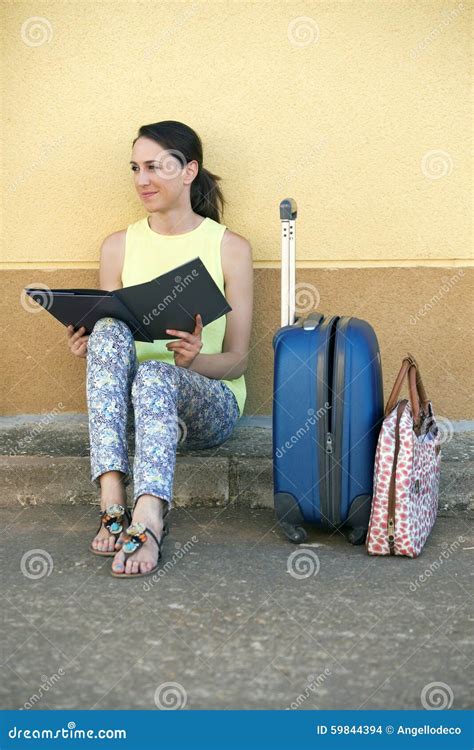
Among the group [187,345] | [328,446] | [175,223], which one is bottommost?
[328,446]

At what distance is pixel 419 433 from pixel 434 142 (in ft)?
4.85

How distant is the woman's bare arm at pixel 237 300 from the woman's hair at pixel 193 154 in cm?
19

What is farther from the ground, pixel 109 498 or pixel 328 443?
pixel 328 443

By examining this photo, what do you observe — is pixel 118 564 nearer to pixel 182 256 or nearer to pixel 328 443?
pixel 328 443

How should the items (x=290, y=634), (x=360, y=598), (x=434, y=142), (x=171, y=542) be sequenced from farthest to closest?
(x=434, y=142)
(x=171, y=542)
(x=360, y=598)
(x=290, y=634)

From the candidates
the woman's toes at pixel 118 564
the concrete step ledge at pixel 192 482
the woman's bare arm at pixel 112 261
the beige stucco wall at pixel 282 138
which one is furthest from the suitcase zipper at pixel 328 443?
the woman's bare arm at pixel 112 261

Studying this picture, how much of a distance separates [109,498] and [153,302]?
2.07ft

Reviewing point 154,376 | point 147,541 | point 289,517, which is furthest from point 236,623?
point 154,376

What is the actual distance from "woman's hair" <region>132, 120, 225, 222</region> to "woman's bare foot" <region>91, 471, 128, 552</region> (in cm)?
134

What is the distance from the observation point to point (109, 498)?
315 centimetres

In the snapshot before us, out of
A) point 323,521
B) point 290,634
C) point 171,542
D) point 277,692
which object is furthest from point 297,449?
point 277,692

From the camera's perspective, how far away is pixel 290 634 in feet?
8.39

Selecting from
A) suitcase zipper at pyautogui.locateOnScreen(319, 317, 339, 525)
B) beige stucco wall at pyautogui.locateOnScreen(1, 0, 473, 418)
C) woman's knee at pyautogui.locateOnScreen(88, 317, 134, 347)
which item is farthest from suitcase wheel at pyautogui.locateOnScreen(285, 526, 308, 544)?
beige stucco wall at pyautogui.locateOnScreen(1, 0, 473, 418)

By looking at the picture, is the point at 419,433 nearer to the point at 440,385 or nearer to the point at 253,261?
the point at 440,385
